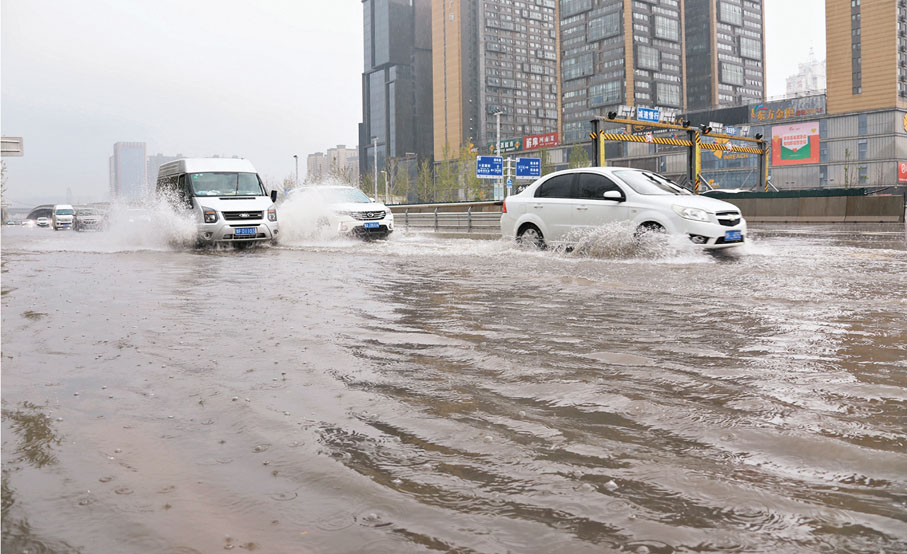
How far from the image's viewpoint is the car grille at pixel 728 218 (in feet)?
39.3

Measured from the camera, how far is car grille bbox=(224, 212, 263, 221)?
59.1ft

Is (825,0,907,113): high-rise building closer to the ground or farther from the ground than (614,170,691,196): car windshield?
farther from the ground

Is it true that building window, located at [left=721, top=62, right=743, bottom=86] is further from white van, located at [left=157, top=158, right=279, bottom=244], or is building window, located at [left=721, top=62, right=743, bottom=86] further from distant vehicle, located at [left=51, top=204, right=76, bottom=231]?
white van, located at [left=157, top=158, right=279, bottom=244]

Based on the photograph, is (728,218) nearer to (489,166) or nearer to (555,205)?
(555,205)

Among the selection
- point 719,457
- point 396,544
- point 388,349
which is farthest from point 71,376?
point 719,457

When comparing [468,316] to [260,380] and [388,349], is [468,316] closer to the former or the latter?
[388,349]

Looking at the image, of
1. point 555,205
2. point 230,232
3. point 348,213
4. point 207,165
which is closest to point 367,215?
point 348,213

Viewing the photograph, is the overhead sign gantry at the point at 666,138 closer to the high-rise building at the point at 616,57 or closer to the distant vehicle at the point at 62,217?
the distant vehicle at the point at 62,217

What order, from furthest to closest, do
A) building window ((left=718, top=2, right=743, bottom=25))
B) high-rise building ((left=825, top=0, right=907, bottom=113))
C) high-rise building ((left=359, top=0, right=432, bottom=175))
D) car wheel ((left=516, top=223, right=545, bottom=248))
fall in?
high-rise building ((left=359, top=0, right=432, bottom=175))
building window ((left=718, top=2, right=743, bottom=25))
high-rise building ((left=825, top=0, right=907, bottom=113))
car wheel ((left=516, top=223, right=545, bottom=248))

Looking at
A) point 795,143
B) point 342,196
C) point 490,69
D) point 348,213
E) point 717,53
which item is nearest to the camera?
point 348,213

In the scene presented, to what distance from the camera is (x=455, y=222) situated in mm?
26812

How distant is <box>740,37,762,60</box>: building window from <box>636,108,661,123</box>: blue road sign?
123m

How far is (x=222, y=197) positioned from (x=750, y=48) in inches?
5928

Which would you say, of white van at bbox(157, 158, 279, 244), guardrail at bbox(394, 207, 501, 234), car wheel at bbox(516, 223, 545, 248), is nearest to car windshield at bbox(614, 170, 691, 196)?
car wheel at bbox(516, 223, 545, 248)
